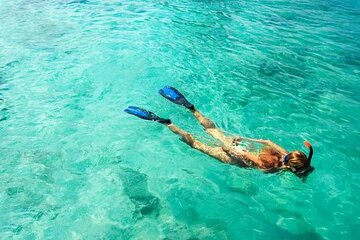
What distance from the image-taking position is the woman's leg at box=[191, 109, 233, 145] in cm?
621

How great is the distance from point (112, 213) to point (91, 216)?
12.6 inches

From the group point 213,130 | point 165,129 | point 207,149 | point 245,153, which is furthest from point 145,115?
point 245,153

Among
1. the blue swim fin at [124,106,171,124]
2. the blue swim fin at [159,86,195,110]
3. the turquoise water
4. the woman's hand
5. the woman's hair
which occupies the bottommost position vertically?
the turquoise water

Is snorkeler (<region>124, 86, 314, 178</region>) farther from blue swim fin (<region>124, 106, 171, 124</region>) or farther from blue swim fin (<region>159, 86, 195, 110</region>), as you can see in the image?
blue swim fin (<region>159, 86, 195, 110</region>)

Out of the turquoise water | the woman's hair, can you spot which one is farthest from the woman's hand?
the woman's hair

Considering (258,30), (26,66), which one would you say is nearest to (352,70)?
(258,30)

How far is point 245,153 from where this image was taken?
18.4 ft

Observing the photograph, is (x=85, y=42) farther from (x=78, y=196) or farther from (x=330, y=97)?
(x=330, y=97)

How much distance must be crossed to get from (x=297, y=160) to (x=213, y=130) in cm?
197

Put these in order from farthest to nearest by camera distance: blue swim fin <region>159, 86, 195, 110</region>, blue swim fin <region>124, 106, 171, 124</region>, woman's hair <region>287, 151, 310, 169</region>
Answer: blue swim fin <region>159, 86, 195, 110</region> < blue swim fin <region>124, 106, 171, 124</region> < woman's hair <region>287, 151, 310, 169</region>

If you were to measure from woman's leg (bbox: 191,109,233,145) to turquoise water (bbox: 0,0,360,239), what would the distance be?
8.3 inches

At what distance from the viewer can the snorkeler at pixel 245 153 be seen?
5020 millimetres

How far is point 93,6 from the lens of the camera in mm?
15156

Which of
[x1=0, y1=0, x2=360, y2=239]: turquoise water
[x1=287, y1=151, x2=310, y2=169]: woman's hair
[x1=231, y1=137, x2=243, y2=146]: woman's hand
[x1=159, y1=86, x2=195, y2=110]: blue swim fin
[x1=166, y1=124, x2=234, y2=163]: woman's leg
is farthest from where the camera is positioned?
[x1=159, y1=86, x2=195, y2=110]: blue swim fin
